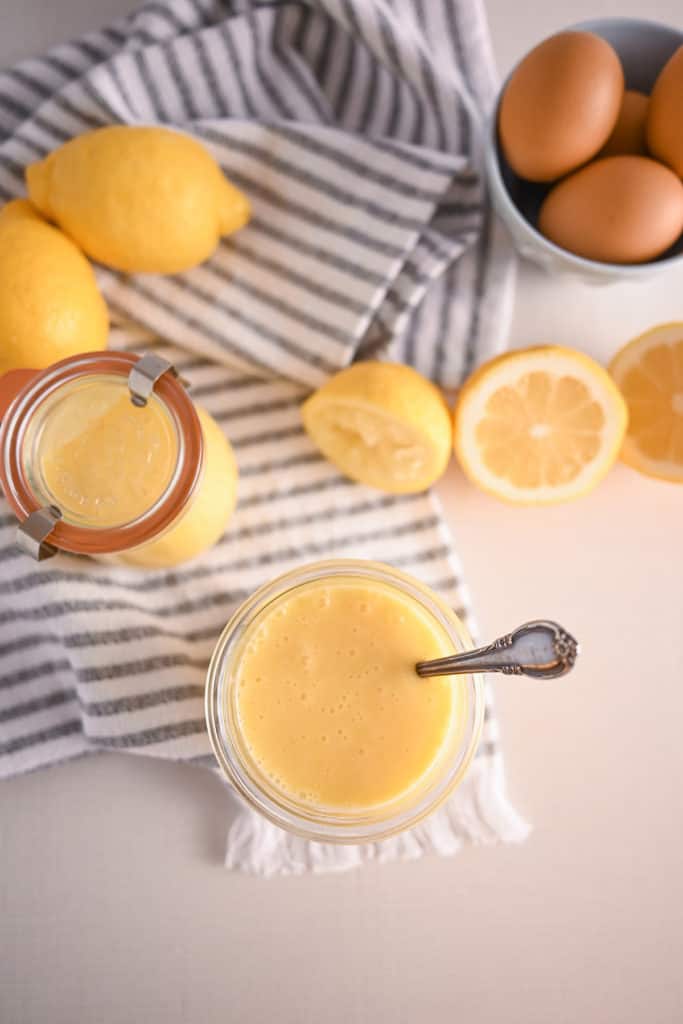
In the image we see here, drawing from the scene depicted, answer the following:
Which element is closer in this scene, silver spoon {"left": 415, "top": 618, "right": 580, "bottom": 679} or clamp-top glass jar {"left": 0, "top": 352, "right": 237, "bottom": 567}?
silver spoon {"left": 415, "top": 618, "right": 580, "bottom": 679}

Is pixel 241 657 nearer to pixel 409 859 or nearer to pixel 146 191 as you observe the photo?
pixel 409 859

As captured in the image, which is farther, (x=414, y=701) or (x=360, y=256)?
(x=360, y=256)

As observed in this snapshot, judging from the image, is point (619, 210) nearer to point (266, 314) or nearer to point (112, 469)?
point (266, 314)

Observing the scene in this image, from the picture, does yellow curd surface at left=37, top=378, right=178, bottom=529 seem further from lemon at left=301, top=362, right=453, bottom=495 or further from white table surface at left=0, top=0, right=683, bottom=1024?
white table surface at left=0, top=0, right=683, bottom=1024

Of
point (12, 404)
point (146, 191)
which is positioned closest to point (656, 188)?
point (146, 191)

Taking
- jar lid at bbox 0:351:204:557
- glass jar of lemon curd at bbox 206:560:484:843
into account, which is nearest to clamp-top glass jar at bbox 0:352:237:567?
jar lid at bbox 0:351:204:557

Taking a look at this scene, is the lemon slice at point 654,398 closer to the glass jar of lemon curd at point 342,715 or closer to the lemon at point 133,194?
the glass jar of lemon curd at point 342,715
